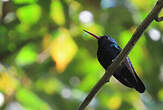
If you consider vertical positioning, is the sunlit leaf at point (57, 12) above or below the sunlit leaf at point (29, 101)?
above

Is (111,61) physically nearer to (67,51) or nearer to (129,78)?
(129,78)

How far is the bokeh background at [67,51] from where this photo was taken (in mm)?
4473

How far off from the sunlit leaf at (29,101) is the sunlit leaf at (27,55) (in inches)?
36.3

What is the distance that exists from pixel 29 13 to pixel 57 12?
1.19 feet

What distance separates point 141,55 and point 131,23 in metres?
0.57

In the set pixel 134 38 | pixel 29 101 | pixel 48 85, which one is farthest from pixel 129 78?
pixel 48 85

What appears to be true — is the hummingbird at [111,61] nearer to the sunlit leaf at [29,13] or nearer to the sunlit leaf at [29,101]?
the sunlit leaf at [29,13]

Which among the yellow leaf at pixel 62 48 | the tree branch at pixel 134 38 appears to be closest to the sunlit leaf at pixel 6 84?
the yellow leaf at pixel 62 48

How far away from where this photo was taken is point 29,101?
445cm

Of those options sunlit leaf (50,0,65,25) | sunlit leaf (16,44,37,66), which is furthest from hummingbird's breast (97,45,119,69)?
sunlit leaf (16,44,37,66)

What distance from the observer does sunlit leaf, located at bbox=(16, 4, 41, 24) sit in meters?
4.52

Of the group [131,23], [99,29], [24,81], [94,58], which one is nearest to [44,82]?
[24,81]

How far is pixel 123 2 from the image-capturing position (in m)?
4.67

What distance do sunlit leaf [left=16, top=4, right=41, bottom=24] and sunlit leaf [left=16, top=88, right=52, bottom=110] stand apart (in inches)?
34.9
